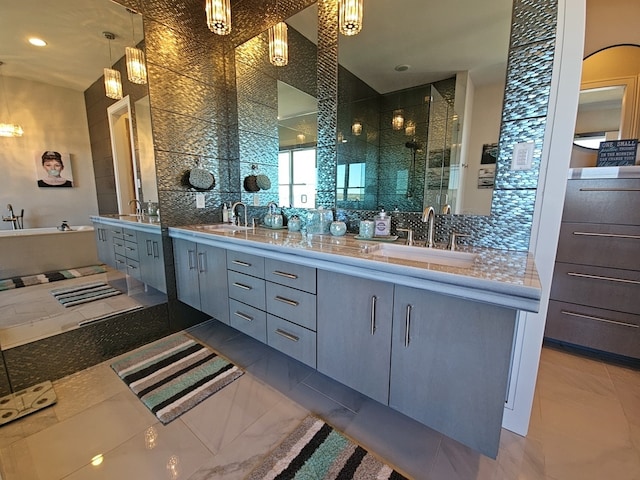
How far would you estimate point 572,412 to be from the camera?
4.54 feet

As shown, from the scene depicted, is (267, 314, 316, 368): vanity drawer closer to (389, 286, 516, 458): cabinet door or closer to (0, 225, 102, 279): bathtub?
(389, 286, 516, 458): cabinet door

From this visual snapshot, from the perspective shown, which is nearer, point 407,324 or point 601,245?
point 407,324

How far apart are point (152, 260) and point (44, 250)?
0.62 meters

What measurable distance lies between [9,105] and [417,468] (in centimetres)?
269

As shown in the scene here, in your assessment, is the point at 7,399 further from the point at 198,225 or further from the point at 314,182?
the point at 314,182

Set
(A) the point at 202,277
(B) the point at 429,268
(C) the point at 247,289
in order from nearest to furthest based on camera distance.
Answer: (B) the point at 429,268, (C) the point at 247,289, (A) the point at 202,277

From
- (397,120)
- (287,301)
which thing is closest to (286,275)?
(287,301)

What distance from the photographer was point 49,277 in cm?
190

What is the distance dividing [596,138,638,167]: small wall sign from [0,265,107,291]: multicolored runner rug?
3861 mm

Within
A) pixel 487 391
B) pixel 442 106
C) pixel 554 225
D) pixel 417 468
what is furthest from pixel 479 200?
pixel 417 468

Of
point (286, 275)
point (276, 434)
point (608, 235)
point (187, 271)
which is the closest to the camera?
point (276, 434)

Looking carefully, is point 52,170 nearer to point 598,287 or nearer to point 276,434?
point 276,434

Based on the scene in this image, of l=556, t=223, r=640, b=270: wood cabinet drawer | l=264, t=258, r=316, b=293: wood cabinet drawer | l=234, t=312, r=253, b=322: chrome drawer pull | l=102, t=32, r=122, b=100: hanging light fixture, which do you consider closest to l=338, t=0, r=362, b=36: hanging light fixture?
l=264, t=258, r=316, b=293: wood cabinet drawer

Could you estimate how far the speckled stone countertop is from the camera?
0.78 metres
